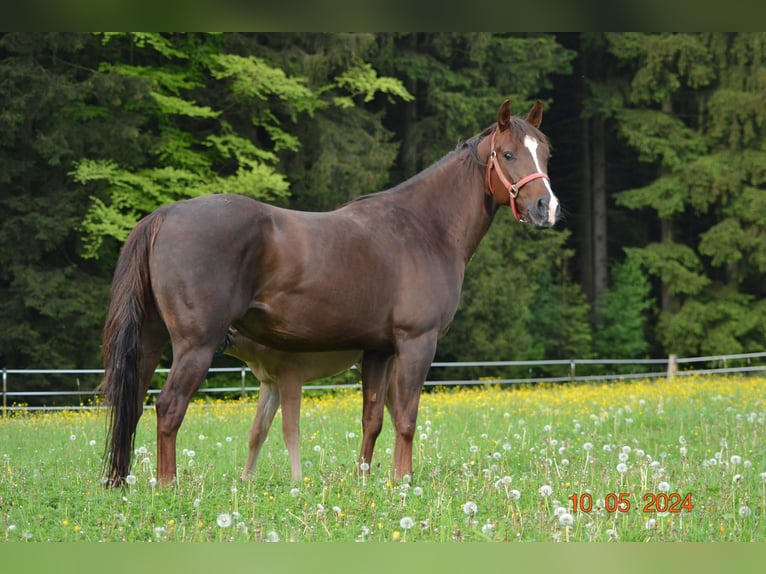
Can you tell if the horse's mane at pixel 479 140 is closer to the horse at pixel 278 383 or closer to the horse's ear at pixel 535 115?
the horse's ear at pixel 535 115

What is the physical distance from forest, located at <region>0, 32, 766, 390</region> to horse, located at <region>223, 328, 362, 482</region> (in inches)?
495

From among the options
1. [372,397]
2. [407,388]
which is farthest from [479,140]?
[372,397]

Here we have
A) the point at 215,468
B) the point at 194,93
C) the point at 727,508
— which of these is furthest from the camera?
the point at 194,93

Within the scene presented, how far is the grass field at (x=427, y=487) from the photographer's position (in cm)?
513

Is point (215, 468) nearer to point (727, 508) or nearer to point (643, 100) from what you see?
point (727, 508)

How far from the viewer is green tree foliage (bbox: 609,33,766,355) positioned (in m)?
29.7

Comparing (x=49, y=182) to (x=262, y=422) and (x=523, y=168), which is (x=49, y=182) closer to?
(x=262, y=422)

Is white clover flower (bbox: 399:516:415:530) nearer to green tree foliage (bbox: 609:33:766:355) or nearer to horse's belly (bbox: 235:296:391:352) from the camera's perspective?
horse's belly (bbox: 235:296:391:352)

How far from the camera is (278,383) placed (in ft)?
25.1

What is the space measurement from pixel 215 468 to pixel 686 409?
311 inches

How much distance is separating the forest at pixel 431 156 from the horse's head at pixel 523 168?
44.6 feet

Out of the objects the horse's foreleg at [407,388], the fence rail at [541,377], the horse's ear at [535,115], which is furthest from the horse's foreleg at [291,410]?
the fence rail at [541,377]

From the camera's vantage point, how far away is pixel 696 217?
33.9 meters
